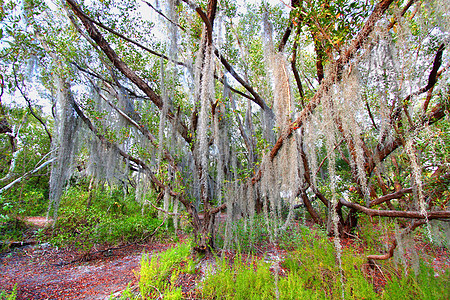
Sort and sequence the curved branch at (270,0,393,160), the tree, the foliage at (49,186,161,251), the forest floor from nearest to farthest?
1. the curved branch at (270,0,393,160)
2. the tree
3. the forest floor
4. the foliage at (49,186,161,251)

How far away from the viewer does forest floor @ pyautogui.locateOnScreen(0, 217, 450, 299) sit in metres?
2.65

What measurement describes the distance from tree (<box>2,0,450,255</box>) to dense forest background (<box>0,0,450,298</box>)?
0.07ft

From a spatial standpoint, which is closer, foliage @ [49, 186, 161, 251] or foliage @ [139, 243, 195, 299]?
foliage @ [139, 243, 195, 299]

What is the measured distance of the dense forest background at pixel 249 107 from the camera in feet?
6.40

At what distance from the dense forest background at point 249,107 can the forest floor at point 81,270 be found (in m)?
0.33

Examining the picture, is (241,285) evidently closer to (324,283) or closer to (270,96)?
(324,283)

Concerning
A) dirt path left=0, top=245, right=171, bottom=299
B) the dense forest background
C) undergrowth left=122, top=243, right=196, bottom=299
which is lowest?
dirt path left=0, top=245, right=171, bottom=299

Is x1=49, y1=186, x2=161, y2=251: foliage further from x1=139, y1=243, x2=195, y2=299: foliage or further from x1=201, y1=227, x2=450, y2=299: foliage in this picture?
x1=201, y1=227, x2=450, y2=299: foliage

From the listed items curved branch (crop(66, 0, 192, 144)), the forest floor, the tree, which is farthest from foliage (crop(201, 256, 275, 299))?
curved branch (crop(66, 0, 192, 144))

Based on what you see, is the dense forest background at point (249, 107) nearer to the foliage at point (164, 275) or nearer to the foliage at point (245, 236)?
Result: the foliage at point (245, 236)

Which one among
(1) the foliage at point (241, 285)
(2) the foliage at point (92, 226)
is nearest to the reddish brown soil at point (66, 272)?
(2) the foliage at point (92, 226)

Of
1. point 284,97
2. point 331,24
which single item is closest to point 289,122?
point 284,97

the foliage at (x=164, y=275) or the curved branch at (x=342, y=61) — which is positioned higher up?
the curved branch at (x=342, y=61)

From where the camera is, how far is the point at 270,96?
12.0ft
